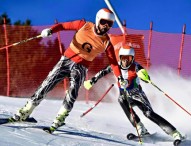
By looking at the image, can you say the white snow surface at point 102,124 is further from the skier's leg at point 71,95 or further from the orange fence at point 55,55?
the orange fence at point 55,55

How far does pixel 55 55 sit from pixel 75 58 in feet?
22.8

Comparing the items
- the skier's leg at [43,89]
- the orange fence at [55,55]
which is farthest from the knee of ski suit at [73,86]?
the orange fence at [55,55]

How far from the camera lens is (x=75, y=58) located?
20.2 ft

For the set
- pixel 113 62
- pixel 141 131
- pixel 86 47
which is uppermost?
pixel 86 47

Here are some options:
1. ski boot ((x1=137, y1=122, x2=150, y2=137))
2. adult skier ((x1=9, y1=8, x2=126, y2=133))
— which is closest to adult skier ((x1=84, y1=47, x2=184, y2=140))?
ski boot ((x1=137, y1=122, x2=150, y2=137))

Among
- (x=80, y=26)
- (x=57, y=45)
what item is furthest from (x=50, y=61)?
(x=80, y=26)

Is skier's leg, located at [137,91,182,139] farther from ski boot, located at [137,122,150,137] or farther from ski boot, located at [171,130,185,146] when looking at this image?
ski boot, located at [137,122,150,137]

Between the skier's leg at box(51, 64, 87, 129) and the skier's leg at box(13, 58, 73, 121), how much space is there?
0.37 ft

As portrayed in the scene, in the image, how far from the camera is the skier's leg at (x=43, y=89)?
6008mm

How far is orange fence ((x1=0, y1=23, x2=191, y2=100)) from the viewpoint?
1191cm

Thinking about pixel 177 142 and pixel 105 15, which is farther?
pixel 177 142

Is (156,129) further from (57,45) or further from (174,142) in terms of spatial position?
(57,45)

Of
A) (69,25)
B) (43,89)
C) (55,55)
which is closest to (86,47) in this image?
(69,25)

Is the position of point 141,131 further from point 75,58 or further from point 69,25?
point 69,25
